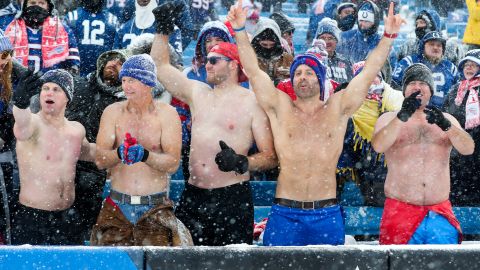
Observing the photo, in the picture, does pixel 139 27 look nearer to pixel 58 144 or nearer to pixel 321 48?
pixel 321 48

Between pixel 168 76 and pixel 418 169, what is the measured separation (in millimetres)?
1994

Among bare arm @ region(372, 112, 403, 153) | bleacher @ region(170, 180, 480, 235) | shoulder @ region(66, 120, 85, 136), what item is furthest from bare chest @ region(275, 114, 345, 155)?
bleacher @ region(170, 180, 480, 235)

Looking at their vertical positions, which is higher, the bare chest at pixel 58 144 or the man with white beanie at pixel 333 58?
the man with white beanie at pixel 333 58

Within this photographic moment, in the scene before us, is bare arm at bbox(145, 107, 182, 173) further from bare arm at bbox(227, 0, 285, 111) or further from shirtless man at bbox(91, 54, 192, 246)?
bare arm at bbox(227, 0, 285, 111)

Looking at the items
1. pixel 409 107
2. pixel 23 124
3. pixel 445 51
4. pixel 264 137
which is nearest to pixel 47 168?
pixel 23 124

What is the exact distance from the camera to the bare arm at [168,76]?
269 inches

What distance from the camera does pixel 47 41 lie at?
8.27 metres

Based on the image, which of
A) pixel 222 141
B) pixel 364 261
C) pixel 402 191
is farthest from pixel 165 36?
pixel 364 261

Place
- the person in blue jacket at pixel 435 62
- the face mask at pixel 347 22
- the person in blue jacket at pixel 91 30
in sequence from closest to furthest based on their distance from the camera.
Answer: the person in blue jacket at pixel 91 30, the person in blue jacket at pixel 435 62, the face mask at pixel 347 22

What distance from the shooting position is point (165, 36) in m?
6.95

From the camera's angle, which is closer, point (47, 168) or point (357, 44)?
point (47, 168)

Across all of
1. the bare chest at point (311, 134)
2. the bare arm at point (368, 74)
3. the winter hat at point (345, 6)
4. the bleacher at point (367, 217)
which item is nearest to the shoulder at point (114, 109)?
the bare chest at point (311, 134)

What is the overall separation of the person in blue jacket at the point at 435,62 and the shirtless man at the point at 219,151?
10.9 ft

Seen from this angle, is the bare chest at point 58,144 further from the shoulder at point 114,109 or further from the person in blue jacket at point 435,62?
the person in blue jacket at point 435,62
